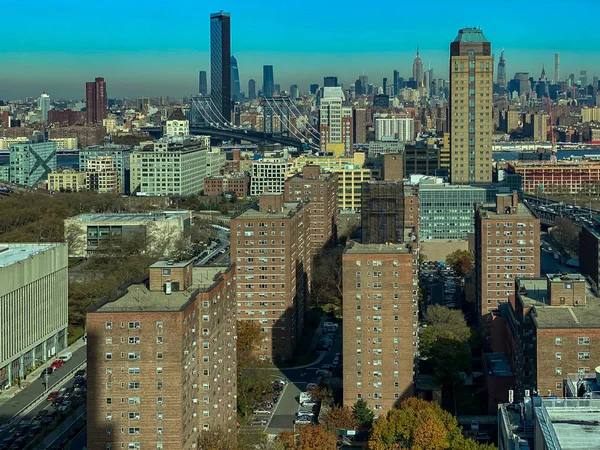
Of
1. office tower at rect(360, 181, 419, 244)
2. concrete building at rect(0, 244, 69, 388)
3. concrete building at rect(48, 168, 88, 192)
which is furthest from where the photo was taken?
concrete building at rect(48, 168, 88, 192)

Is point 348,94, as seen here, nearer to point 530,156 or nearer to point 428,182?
point 530,156

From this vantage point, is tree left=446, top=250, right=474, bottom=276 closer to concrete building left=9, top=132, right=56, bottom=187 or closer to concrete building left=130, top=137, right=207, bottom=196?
concrete building left=130, top=137, right=207, bottom=196

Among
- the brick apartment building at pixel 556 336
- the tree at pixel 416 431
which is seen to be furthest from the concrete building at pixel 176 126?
the tree at pixel 416 431

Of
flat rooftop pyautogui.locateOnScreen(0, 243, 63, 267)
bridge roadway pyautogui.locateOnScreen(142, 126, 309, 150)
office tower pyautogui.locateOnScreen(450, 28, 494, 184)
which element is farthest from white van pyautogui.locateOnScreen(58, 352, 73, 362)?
bridge roadway pyautogui.locateOnScreen(142, 126, 309, 150)

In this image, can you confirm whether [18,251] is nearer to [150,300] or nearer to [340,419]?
[340,419]

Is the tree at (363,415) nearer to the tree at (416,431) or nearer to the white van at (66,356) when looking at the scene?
the tree at (416,431)

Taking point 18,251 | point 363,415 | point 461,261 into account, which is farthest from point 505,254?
point 18,251
